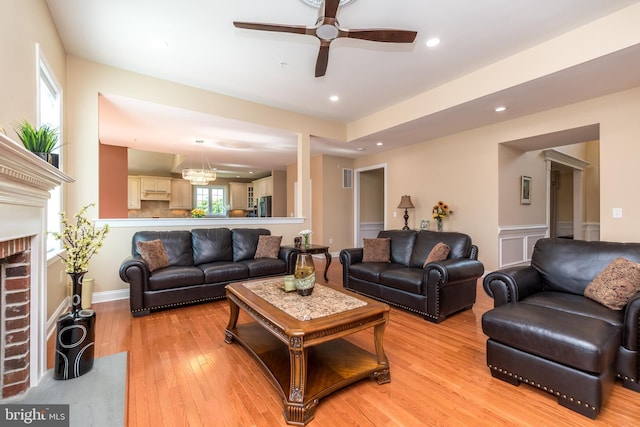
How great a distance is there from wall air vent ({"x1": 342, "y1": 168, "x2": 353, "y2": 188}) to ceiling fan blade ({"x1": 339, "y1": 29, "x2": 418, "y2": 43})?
5212 mm

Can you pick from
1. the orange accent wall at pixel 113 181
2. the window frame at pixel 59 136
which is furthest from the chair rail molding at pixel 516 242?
the orange accent wall at pixel 113 181

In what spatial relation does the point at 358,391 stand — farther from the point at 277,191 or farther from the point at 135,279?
the point at 277,191

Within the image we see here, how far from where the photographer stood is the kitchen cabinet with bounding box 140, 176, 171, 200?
30.3 feet

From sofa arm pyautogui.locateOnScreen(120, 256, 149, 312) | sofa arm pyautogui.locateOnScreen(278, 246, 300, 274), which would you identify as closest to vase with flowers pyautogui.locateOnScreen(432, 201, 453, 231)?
sofa arm pyautogui.locateOnScreen(278, 246, 300, 274)

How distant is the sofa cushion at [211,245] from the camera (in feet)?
13.1

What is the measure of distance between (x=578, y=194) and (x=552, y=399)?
703cm

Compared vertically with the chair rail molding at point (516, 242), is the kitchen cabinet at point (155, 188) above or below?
above

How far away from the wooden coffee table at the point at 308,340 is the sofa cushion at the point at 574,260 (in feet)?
5.89

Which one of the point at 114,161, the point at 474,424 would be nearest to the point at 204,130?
the point at 114,161

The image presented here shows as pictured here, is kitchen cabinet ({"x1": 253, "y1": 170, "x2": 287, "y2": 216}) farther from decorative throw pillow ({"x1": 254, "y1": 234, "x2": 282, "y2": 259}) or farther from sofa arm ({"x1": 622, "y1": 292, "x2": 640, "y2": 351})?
sofa arm ({"x1": 622, "y1": 292, "x2": 640, "y2": 351})

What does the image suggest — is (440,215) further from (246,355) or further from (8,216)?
(8,216)

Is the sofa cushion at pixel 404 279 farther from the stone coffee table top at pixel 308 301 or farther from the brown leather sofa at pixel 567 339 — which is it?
the stone coffee table top at pixel 308 301

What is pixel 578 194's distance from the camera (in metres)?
6.82

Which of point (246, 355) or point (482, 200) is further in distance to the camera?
point (482, 200)
